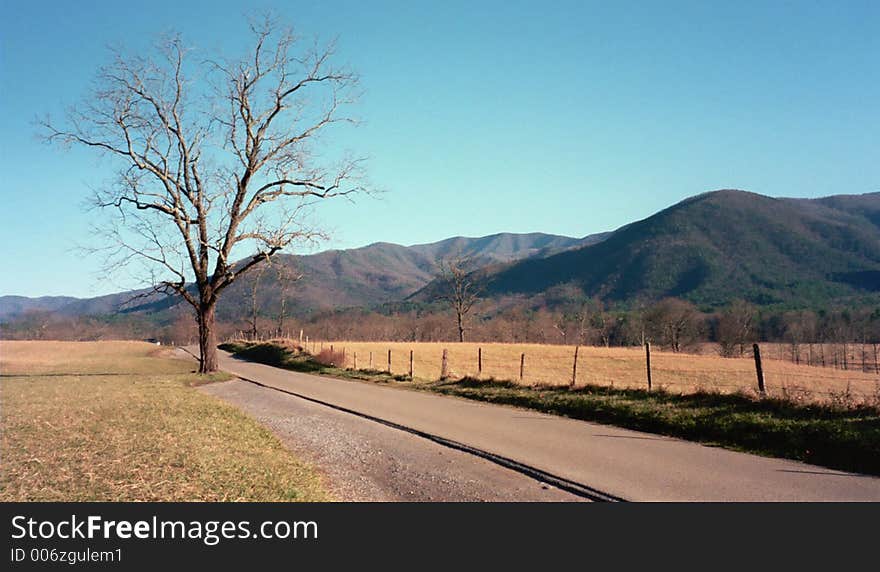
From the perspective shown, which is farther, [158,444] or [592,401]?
[592,401]

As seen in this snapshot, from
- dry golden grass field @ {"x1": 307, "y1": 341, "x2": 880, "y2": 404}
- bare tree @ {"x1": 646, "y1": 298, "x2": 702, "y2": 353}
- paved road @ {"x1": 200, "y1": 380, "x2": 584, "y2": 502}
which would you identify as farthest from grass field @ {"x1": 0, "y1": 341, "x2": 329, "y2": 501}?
bare tree @ {"x1": 646, "y1": 298, "x2": 702, "y2": 353}

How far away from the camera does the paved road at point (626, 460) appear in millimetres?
8031

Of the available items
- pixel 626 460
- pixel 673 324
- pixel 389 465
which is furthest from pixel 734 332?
pixel 389 465

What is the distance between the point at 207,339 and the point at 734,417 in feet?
76.9

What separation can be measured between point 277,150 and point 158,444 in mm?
19959

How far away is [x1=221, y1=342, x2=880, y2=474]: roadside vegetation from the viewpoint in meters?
10.1

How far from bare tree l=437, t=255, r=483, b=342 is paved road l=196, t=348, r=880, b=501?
60.7 metres

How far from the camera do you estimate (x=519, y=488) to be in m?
8.56

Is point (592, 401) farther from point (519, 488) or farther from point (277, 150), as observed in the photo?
point (277, 150)

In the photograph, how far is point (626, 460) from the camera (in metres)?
10.1

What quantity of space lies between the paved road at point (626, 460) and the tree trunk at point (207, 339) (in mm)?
13707

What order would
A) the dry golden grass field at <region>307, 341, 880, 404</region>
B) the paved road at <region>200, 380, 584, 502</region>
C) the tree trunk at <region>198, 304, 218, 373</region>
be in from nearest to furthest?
the paved road at <region>200, 380, 584, 502</region> < the tree trunk at <region>198, 304, 218, 373</region> < the dry golden grass field at <region>307, 341, 880, 404</region>

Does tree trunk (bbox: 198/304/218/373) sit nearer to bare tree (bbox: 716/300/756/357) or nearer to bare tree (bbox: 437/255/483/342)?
bare tree (bbox: 437/255/483/342)
